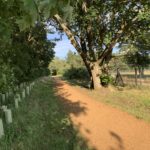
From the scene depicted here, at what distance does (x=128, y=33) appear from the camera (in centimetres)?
2562

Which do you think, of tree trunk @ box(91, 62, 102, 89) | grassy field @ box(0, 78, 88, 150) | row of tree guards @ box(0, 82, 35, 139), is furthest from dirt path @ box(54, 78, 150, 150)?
tree trunk @ box(91, 62, 102, 89)

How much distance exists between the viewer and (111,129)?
10500mm

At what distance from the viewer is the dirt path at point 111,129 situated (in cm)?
878

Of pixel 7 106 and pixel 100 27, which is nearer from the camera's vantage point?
pixel 7 106

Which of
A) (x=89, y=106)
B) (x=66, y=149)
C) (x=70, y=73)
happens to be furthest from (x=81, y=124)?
(x=70, y=73)

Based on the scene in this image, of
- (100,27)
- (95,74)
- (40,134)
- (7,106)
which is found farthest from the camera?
(95,74)

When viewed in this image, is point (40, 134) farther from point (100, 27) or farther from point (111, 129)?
point (100, 27)

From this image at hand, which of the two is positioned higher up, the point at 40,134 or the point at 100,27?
the point at 100,27

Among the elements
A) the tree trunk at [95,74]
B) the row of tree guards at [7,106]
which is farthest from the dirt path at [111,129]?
the tree trunk at [95,74]

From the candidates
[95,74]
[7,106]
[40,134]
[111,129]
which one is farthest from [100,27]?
[40,134]

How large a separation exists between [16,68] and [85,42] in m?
9.90

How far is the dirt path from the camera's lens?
8.78 metres

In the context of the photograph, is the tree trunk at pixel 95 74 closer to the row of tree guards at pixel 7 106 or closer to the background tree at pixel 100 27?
the background tree at pixel 100 27

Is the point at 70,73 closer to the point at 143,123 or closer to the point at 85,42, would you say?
the point at 85,42
